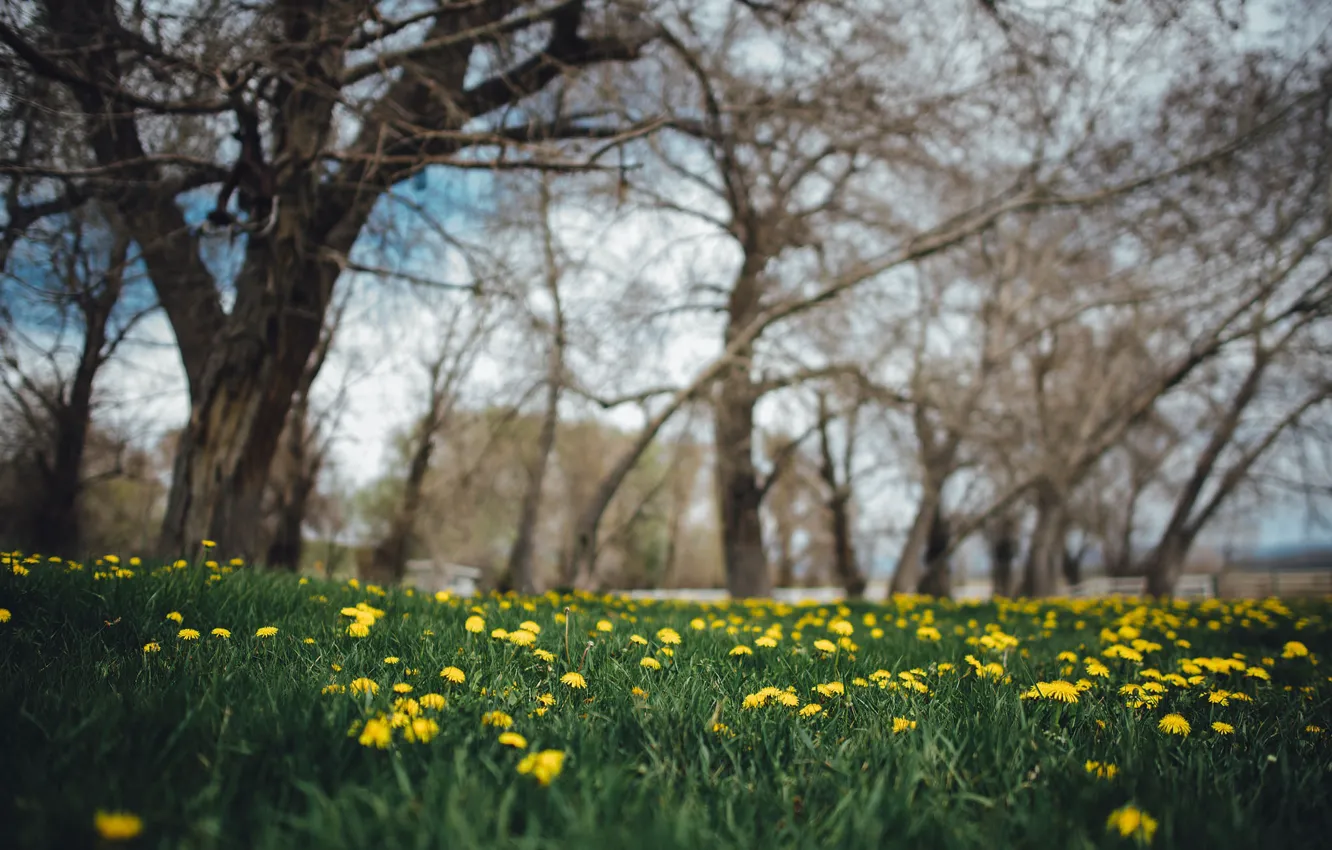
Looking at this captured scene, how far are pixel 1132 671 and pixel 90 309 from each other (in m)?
9.41

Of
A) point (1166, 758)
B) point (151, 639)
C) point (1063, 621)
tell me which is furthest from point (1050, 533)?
point (151, 639)

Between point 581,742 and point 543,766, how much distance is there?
247 mm

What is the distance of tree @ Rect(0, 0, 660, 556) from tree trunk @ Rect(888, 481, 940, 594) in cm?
1030

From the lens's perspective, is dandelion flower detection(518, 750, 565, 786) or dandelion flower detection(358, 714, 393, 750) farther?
dandelion flower detection(358, 714, 393, 750)

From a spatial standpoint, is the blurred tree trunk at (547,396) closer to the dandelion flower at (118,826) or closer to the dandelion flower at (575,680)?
the dandelion flower at (575,680)

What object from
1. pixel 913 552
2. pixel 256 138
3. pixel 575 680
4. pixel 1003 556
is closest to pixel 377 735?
pixel 575 680

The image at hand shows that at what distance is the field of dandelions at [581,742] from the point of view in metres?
1.39

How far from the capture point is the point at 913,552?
1543 cm

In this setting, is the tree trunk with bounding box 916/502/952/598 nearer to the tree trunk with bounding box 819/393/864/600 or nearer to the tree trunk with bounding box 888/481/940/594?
the tree trunk with bounding box 888/481/940/594

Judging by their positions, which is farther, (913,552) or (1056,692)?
(913,552)

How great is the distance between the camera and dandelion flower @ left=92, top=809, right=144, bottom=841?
1148mm

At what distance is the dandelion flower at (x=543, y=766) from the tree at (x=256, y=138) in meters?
5.04

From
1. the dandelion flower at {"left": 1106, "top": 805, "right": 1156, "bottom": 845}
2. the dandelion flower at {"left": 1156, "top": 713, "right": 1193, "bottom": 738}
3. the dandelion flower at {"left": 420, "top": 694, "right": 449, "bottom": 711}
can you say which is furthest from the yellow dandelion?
the dandelion flower at {"left": 1156, "top": 713, "right": 1193, "bottom": 738}

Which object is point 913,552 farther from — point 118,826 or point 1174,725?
point 118,826
